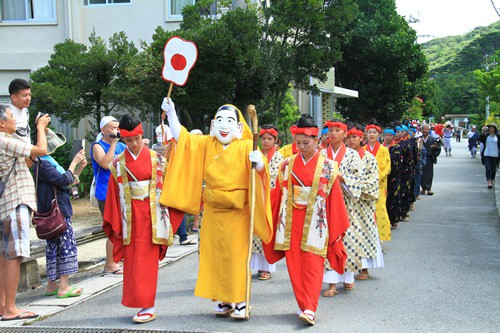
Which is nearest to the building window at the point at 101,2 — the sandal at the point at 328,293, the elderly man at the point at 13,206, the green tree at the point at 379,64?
the elderly man at the point at 13,206

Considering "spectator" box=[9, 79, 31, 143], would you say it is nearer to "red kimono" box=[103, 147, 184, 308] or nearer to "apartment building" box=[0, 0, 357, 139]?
"red kimono" box=[103, 147, 184, 308]

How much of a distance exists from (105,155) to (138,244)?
66.9 inches

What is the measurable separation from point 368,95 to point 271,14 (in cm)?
1724

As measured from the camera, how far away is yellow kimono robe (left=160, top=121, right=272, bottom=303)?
17.9 feet

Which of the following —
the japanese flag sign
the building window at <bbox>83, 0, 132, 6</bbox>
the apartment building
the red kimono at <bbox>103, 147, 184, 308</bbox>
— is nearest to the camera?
the red kimono at <bbox>103, 147, 184, 308</bbox>

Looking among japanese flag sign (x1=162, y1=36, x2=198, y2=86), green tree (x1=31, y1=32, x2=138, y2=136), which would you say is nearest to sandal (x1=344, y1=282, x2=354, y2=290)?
japanese flag sign (x1=162, y1=36, x2=198, y2=86)

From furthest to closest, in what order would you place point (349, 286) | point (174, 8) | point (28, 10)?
point (28, 10)
point (174, 8)
point (349, 286)

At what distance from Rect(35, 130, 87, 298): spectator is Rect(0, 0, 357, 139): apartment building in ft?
35.3

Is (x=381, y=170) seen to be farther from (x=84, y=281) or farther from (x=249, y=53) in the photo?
(x=84, y=281)

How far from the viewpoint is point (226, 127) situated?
5.55 meters

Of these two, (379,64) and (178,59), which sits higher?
(379,64)

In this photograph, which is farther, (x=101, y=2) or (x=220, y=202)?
(x=101, y=2)

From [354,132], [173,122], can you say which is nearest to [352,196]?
[354,132]

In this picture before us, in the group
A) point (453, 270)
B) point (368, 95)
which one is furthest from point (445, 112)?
point (453, 270)
